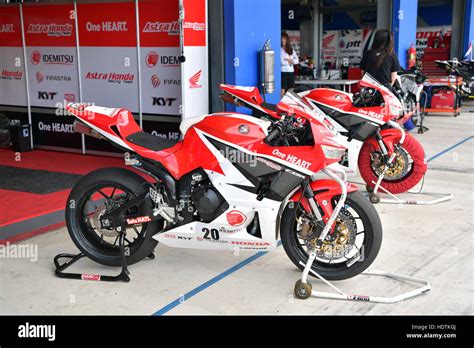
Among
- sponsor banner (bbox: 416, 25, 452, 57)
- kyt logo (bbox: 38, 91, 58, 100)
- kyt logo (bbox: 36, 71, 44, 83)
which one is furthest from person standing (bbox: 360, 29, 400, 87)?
sponsor banner (bbox: 416, 25, 452, 57)

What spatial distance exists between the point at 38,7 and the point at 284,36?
16.2 feet

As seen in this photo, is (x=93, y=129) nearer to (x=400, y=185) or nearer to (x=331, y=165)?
(x=331, y=165)

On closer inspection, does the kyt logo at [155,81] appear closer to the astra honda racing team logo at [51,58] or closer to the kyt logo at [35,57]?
the astra honda racing team logo at [51,58]

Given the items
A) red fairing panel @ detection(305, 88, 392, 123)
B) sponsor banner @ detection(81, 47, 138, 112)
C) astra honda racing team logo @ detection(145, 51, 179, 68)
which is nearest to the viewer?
red fairing panel @ detection(305, 88, 392, 123)

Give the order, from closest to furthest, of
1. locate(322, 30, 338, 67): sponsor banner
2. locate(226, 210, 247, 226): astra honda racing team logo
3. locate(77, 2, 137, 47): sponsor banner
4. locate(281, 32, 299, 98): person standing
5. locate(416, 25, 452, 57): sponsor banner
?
locate(226, 210, 247, 226): astra honda racing team logo, locate(77, 2, 137, 47): sponsor banner, locate(281, 32, 299, 98): person standing, locate(416, 25, 452, 57): sponsor banner, locate(322, 30, 338, 67): sponsor banner

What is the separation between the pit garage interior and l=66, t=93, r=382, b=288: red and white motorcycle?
251 millimetres

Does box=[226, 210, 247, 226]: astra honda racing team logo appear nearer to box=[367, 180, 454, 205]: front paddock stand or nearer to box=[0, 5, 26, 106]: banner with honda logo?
box=[367, 180, 454, 205]: front paddock stand

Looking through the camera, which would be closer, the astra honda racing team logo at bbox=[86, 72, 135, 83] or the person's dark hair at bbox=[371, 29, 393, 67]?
the person's dark hair at bbox=[371, 29, 393, 67]

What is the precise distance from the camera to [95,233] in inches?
164

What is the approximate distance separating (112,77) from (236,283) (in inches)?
180

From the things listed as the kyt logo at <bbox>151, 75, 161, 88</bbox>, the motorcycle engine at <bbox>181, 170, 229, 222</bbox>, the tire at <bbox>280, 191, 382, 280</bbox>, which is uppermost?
the kyt logo at <bbox>151, 75, 161, 88</bbox>

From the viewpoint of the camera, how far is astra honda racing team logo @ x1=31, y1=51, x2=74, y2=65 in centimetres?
796

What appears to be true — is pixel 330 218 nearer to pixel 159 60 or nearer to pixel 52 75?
pixel 159 60

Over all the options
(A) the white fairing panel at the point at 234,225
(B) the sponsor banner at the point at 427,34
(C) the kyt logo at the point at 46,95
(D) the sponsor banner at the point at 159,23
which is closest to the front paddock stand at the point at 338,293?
(A) the white fairing panel at the point at 234,225
